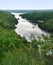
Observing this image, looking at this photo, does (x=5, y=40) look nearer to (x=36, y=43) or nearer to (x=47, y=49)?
(x=47, y=49)

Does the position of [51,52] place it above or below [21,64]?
below

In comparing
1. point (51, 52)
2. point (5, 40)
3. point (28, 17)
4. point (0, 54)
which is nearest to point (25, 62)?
point (0, 54)

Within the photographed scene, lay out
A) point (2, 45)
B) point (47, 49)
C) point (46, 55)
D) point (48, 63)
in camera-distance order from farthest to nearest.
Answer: point (47, 49), point (46, 55), point (2, 45), point (48, 63)

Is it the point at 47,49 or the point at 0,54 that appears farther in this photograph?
the point at 47,49

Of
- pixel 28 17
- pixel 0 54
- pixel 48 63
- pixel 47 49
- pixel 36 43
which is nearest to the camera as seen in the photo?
pixel 0 54

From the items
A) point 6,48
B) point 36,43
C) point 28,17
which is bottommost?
point 28,17

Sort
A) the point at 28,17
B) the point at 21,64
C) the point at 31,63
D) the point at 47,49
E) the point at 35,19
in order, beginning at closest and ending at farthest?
the point at 21,64, the point at 31,63, the point at 47,49, the point at 35,19, the point at 28,17

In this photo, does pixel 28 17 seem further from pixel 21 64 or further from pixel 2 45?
pixel 21 64

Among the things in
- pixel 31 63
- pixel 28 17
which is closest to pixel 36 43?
pixel 31 63

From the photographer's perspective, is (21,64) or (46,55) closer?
(21,64)
